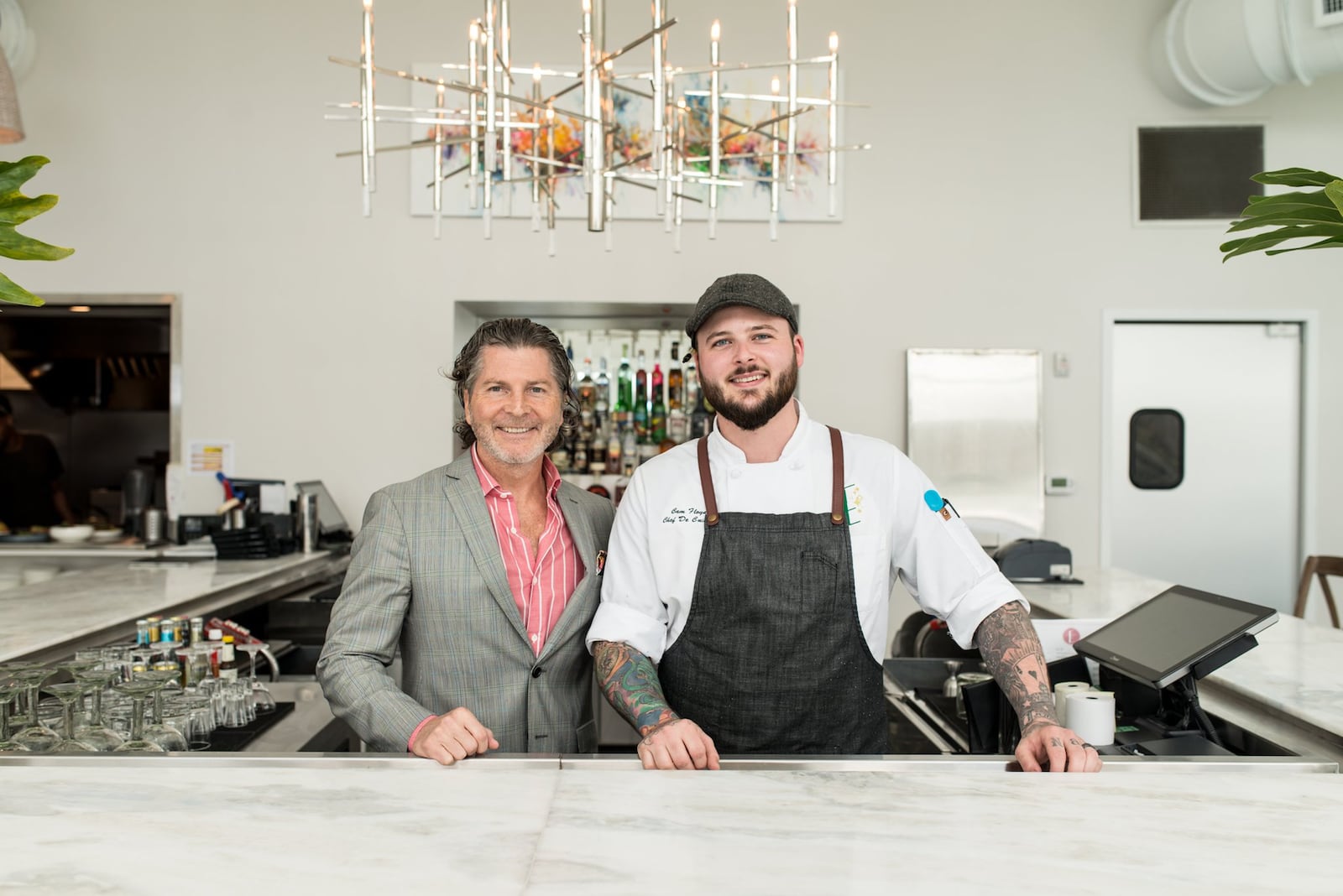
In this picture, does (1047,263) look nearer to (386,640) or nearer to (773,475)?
(773,475)

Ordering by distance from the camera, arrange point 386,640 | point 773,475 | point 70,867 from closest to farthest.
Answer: point 70,867 → point 386,640 → point 773,475

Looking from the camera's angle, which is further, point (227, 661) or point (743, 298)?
point (227, 661)

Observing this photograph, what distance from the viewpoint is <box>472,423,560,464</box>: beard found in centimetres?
182

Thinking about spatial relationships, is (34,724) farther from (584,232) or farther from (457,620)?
(584,232)

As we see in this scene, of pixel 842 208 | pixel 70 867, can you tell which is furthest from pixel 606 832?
pixel 842 208

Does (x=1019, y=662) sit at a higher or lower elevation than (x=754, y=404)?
lower

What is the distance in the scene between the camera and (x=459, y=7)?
4945mm

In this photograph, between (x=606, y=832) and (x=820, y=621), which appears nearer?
(x=606, y=832)

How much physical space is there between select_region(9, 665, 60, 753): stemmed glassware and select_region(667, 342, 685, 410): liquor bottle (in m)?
3.80

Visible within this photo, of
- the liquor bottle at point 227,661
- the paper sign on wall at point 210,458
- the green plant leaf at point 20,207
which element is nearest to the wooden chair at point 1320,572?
→ the liquor bottle at point 227,661

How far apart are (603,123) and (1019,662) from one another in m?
1.64

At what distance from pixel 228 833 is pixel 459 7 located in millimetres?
4744

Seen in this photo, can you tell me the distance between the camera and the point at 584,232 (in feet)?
16.2

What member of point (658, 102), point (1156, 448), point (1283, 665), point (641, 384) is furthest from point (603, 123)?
point (1156, 448)
